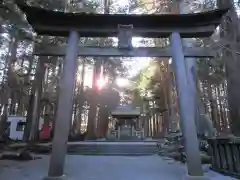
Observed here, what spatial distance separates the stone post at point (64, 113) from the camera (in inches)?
220

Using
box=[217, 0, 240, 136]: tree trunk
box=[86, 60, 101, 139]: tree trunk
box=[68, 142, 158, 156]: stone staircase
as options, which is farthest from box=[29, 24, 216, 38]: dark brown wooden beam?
box=[86, 60, 101, 139]: tree trunk

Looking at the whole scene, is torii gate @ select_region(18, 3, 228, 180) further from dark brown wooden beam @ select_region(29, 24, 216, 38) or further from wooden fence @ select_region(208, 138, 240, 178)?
wooden fence @ select_region(208, 138, 240, 178)

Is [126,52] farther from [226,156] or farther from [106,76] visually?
[106,76]

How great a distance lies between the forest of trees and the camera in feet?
34.0

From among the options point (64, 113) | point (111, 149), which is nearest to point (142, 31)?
point (64, 113)

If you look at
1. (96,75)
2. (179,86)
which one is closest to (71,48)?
(179,86)

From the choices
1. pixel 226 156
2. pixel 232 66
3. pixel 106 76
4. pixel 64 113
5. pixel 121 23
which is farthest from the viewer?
pixel 106 76

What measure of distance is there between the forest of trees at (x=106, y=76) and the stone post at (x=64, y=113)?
2.93 feet

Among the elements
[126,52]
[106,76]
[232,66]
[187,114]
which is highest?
[106,76]

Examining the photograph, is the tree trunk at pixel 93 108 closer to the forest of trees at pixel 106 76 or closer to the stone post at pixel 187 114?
the forest of trees at pixel 106 76

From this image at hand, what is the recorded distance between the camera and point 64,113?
5.93 metres

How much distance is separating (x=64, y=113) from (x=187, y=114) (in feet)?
9.68

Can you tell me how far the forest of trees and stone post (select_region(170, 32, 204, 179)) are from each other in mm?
3489

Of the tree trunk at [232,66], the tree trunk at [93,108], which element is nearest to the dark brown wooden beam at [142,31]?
the tree trunk at [232,66]
